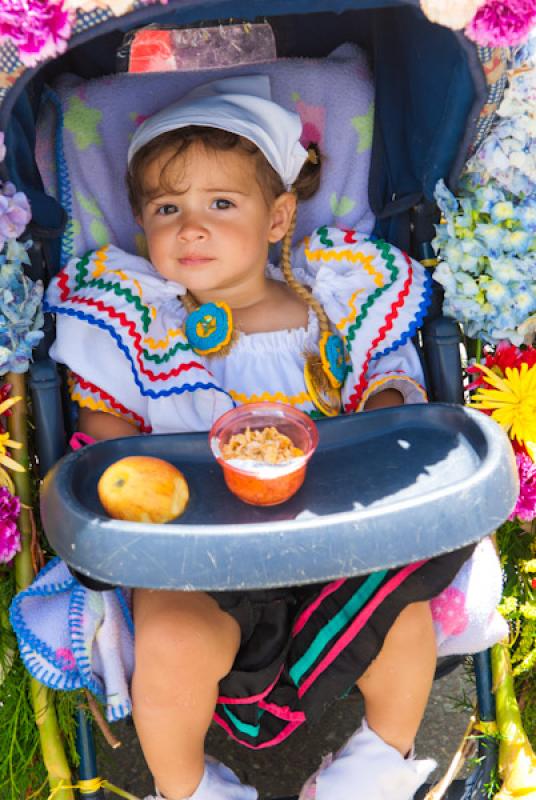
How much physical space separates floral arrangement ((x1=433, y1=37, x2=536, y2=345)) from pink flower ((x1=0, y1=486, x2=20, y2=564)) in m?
0.88

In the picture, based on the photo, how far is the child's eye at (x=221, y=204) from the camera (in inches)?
74.6

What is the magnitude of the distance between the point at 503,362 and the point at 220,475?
611mm

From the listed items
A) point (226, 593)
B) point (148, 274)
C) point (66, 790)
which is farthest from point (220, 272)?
point (66, 790)

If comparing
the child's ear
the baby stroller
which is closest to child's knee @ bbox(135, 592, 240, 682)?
the baby stroller

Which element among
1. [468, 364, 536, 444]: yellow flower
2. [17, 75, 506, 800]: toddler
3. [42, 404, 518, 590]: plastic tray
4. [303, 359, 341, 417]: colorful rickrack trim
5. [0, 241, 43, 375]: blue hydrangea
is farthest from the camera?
[303, 359, 341, 417]: colorful rickrack trim

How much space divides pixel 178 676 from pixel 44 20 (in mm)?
988

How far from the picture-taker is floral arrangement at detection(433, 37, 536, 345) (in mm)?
1742

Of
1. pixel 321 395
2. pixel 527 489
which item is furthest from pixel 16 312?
pixel 527 489

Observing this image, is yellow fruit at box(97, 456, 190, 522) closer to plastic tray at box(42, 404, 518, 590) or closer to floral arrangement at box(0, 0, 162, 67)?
plastic tray at box(42, 404, 518, 590)

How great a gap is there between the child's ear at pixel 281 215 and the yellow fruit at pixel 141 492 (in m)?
0.73

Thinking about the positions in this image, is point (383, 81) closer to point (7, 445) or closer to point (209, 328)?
point (209, 328)

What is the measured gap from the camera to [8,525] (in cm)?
169

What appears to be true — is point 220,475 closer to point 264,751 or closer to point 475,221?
point 475,221

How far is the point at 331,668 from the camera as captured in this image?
5.17 feet
